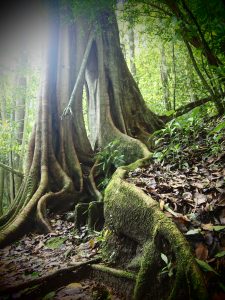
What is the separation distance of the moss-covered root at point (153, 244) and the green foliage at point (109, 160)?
1.96 m

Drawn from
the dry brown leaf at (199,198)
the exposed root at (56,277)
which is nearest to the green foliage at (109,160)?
the exposed root at (56,277)

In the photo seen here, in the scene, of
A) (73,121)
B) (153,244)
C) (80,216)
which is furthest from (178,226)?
(73,121)

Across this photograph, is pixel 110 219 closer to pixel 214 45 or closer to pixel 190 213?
pixel 190 213

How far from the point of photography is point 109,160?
5.17 metres

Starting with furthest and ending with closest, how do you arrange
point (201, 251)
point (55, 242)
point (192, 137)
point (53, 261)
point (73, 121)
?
point (73, 121), point (192, 137), point (55, 242), point (53, 261), point (201, 251)

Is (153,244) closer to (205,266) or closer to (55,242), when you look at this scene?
(205,266)

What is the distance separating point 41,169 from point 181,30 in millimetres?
3397

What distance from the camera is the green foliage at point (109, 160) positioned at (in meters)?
4.98

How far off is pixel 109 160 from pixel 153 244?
301 centimetres

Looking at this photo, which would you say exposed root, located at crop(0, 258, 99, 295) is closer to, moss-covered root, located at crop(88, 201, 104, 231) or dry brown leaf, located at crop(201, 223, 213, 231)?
moss-covered root, located at crop(88, 201, 104, 231)

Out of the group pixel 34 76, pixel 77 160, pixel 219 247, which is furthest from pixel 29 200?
pixel 34 76

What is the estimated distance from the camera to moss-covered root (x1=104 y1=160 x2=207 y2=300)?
6.19ft

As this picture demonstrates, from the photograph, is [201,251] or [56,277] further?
[56,277]

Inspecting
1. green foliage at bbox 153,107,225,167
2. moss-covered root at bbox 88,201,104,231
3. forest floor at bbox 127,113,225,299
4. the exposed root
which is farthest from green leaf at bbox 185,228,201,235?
moss-covered root at bbox 88,201,104,231
